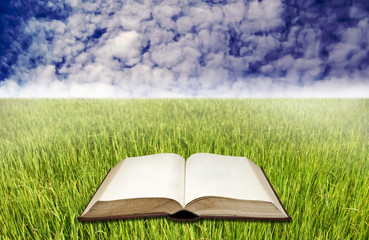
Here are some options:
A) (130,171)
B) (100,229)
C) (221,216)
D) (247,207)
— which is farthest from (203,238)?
(130,171)

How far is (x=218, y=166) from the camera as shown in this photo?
158cm

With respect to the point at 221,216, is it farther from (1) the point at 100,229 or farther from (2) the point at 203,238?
(1) the point at 100,229

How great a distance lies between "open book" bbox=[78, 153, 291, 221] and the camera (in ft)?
3.94

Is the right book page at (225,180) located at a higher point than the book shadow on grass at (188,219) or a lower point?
higher

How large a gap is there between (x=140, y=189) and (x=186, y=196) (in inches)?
9.3

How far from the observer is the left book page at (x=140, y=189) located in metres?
1.22

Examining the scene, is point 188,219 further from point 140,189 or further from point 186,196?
point 140,189

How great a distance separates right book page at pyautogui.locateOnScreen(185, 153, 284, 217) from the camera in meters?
1.27

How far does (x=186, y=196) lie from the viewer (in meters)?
1.26

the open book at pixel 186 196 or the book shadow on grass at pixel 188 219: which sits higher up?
the open book at pixel 186 196

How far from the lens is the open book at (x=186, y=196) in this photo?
3.94ft

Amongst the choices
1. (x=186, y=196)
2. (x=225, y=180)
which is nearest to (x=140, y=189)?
(x=186, y=196)

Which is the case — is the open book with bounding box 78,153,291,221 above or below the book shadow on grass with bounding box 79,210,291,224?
above

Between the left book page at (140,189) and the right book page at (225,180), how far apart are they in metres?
0.07
